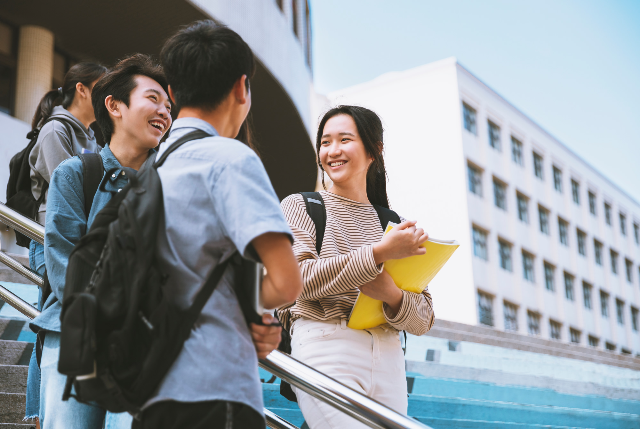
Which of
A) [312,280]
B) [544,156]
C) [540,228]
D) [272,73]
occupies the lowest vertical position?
[312,280]

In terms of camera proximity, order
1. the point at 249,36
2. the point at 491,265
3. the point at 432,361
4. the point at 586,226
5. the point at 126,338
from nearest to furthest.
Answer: the point at 126,338
the point at 432,361
the point at 249,36
the point at 491,265
the point at 586,226

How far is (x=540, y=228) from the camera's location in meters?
35.9

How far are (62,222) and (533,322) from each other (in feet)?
111

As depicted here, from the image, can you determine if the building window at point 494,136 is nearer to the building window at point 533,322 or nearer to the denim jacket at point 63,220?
the building window at point 533,322

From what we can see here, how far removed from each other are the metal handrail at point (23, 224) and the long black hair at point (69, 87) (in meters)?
0.78

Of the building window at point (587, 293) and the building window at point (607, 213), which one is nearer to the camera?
the building window at point (587, 293)

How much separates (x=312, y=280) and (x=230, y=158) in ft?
3.26

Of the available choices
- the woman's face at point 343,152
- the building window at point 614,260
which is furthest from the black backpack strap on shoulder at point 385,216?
the building window at point 614,260

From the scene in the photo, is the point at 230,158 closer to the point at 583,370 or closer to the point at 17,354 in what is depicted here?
the point at 17,354

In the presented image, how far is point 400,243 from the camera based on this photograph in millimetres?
2338

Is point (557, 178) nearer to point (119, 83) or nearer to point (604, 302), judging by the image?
point (604, 302)

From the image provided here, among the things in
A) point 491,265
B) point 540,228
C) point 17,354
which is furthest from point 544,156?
point 17,354

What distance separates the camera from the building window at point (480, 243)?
30.3 meters

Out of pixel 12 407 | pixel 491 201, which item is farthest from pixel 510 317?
pixel 12 407
